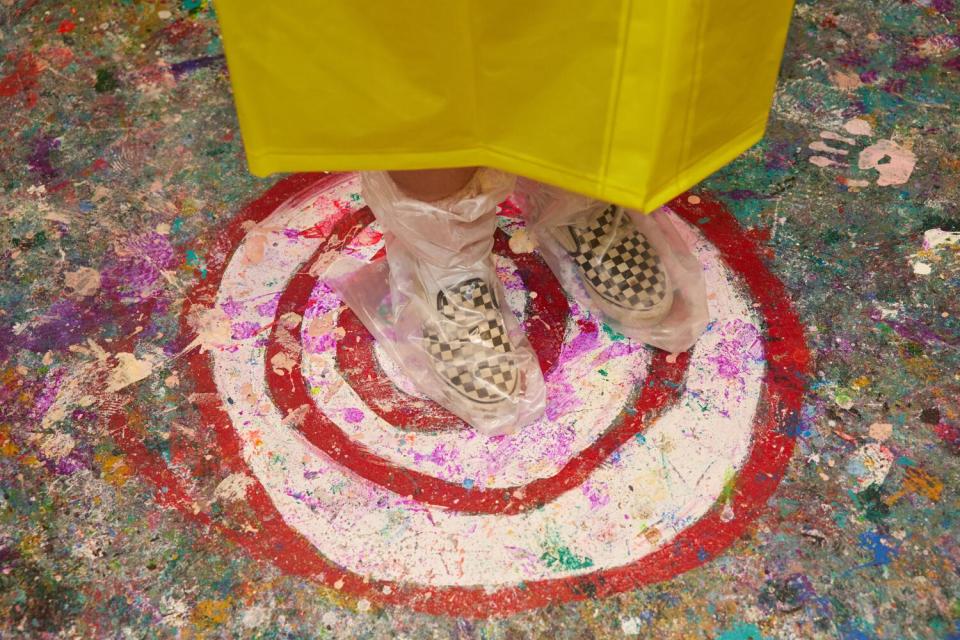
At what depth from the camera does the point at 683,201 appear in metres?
1.35

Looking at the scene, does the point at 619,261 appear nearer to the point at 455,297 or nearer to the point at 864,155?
the point at 455,297

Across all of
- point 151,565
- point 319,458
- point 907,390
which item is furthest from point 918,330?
point 151,565

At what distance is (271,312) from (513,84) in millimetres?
654

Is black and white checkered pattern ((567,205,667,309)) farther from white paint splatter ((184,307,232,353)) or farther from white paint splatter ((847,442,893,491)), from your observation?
white paint splatter ((184,307,232,353))

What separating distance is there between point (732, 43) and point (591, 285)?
52 centimetres

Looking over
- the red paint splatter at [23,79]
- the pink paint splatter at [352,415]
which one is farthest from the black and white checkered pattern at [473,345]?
the red paint splatter at [23,79]

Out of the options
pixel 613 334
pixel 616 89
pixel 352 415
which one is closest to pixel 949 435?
pixel 613 334

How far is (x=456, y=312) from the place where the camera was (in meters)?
1.13

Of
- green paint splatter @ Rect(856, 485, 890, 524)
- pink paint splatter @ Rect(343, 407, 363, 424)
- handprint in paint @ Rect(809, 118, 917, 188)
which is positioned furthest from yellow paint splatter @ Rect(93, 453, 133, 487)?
handprint in paint @ Rect(809, 118, 917, 188)

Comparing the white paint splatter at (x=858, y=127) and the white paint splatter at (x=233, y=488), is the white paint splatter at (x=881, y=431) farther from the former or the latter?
the white paint splatter at (x=233, y=488)

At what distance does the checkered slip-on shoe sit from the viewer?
1.17 metres

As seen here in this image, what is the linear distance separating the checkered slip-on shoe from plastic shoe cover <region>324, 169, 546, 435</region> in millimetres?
149

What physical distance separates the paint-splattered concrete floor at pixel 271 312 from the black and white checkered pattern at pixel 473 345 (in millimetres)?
254

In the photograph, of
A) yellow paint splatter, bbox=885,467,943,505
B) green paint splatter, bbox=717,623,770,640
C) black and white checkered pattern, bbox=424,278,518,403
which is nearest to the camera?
green paint splatter, bbox=717,623,770,640
